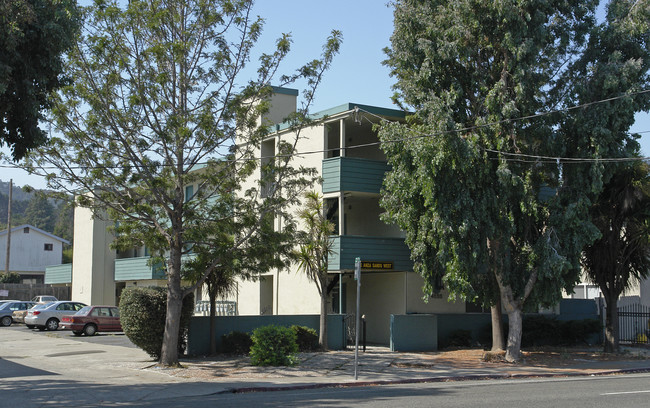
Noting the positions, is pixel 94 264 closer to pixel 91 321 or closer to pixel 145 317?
pixel 91 321

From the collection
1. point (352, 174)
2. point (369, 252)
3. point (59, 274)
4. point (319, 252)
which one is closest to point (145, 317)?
point (319, 252)

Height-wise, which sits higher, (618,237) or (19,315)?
(618,237)

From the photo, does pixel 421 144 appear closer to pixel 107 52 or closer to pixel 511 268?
pixel 511 268

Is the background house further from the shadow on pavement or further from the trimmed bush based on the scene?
the trimmed bush

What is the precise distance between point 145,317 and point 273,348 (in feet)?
12.7

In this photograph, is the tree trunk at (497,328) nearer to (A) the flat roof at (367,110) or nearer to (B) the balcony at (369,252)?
(B) the balcony at (369,252)

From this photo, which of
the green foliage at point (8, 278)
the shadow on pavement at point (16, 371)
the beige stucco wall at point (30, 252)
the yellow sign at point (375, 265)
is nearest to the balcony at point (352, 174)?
the yellow sign at point (375, 265)

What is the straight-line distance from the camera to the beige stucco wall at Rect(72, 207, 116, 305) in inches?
1582

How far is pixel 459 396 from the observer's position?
13.1 metres

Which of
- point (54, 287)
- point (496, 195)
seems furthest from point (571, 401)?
point (54, 287)

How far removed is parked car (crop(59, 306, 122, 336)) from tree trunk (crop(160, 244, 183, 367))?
13.1 metres

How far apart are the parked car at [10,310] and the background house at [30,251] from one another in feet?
90.0

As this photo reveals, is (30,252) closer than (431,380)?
No

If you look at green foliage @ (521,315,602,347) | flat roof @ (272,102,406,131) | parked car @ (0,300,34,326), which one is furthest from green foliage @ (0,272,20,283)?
green foliage @ (521,315,602,347)
